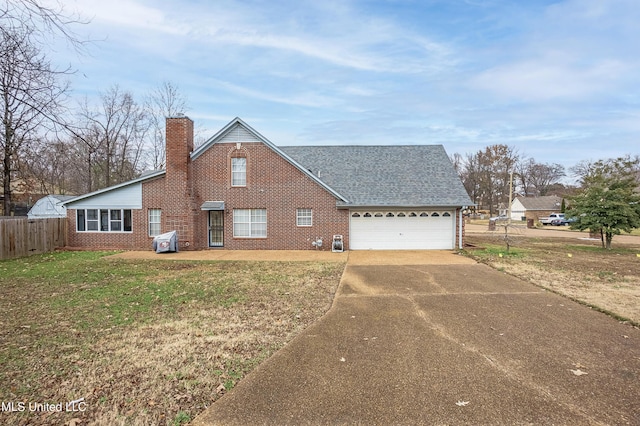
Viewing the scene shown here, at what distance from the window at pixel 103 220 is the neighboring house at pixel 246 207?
5 centimetres

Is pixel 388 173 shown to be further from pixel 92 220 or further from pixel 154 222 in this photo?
pixel 92 220

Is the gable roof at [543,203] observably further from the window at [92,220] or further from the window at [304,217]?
the window at [92,220]

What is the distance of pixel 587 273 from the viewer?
11000mm

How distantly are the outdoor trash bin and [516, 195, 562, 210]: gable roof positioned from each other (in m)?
65.9

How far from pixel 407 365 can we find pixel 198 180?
50.2 feet

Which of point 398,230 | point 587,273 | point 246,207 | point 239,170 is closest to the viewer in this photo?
point 587,273

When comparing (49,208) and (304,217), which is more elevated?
(49,208)

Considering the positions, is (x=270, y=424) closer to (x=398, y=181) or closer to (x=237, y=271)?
(x=237, y=271)

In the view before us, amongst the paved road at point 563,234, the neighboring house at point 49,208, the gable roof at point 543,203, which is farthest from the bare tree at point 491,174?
the neighboring house at point 49,208

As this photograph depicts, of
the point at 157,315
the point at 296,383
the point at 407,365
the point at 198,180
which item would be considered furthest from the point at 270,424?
the point at 198,180

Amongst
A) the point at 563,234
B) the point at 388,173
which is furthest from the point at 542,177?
the point at 388,173

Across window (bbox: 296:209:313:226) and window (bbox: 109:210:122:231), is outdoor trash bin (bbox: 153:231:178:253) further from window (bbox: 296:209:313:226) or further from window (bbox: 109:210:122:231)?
window (bbox: 296:209:313:226)

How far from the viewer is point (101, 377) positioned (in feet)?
12.9

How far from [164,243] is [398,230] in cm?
1162
